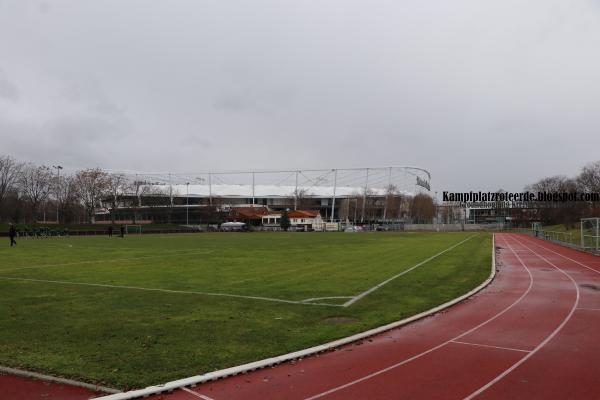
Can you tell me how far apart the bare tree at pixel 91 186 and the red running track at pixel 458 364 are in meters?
99.1

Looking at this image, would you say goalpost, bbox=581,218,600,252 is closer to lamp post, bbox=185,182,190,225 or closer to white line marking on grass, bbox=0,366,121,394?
white line marking on grass, bbox=0,366,121,394

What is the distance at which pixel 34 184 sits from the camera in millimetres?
96500

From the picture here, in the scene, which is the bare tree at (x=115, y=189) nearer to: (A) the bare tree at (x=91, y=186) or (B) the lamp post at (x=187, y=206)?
(A) the bare tree at (x=91, y=186)

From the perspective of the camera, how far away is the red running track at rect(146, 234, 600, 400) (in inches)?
277

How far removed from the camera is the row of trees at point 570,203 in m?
91.2

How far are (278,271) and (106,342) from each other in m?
13.1

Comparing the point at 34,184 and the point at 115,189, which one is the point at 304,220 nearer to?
the point at 115,189

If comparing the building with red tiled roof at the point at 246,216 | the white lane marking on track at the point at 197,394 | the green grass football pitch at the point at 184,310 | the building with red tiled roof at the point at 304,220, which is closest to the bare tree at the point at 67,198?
the building with red tiled roof at the point at 246,216

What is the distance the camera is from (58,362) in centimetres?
805

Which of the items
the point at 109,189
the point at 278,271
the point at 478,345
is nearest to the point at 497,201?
the point at 109,189

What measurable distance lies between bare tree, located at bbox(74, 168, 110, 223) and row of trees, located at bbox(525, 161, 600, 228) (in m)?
86.8

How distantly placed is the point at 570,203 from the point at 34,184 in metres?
107

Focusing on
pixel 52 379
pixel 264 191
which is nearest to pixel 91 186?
pixel 264 191

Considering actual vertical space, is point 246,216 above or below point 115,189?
below
